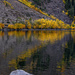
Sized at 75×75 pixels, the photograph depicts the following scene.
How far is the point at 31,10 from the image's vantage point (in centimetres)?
15962

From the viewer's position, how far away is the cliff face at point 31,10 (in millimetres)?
139025

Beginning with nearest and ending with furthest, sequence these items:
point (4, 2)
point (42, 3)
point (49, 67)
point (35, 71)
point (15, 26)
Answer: point (35, 71) < point (49, 67) < point (15, 26) < point (4, 2) < point (42, 3)

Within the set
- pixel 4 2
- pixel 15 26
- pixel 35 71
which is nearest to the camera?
pixel 35 71

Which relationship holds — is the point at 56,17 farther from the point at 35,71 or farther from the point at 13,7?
the point at 35,71

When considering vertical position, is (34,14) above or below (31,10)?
below

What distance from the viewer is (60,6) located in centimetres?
18800

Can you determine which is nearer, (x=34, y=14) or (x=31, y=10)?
(x=34, y=14)

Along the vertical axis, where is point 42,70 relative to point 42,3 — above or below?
below

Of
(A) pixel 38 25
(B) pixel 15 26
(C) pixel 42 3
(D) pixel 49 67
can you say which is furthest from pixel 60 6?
(D) pixel 49 67

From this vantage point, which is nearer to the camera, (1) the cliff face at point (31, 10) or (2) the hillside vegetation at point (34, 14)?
(2) the hillside vegetation at point (34, 14)

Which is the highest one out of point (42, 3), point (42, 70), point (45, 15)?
point (42, 3)

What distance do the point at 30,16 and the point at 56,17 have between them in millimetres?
32963

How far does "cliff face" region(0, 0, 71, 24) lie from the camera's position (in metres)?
139

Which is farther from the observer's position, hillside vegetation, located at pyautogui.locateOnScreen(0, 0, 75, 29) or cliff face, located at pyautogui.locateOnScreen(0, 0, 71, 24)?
cliff face, located at pyautogui.locateOnScreen(0, 0, 71, 24)
